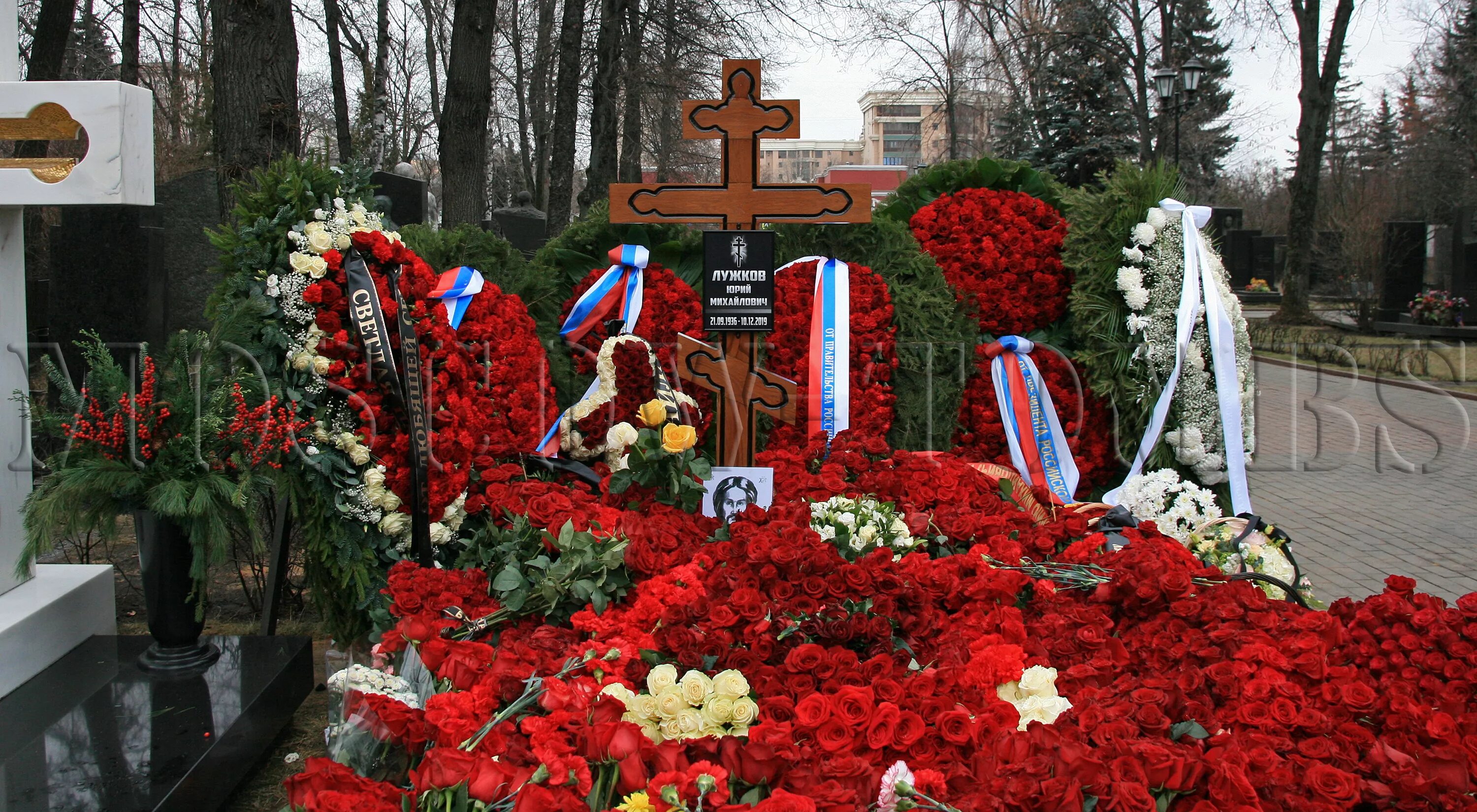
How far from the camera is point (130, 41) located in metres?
16.1

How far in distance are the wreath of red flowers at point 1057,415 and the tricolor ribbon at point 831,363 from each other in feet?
2.11

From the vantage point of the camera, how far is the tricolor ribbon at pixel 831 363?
173 inches

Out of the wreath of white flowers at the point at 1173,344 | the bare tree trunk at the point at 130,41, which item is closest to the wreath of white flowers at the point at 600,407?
the wreath of white flowers at the point at 1173,344

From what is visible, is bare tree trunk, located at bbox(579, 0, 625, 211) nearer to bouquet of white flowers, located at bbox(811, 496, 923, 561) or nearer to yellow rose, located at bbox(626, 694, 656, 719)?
bouquet of white flowers, located at bbox(811, 496, 923, 561)

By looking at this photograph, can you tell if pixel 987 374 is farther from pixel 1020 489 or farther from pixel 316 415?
pixel 316 415

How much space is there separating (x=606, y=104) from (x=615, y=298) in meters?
9.94

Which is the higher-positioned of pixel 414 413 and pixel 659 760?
pixel 414 413

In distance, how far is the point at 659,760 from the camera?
6.06ft

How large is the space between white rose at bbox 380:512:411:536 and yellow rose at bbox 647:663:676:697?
5.28 feet

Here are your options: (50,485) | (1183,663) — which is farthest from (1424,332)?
(50,485)

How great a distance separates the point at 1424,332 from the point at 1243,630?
18817 mm

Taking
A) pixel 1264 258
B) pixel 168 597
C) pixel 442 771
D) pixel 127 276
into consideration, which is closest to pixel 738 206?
pixel 168 597

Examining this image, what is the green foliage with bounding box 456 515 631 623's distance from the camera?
2521 millimetres

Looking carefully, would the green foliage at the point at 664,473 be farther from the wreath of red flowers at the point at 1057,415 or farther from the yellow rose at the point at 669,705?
the wreath of red flowers at the point at 1057,415
